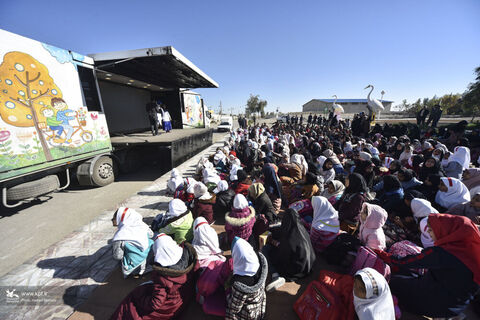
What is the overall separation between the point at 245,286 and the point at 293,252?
0.90m

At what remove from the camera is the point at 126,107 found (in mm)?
11297

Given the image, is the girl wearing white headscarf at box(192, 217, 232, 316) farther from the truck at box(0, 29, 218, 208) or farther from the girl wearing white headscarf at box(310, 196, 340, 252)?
the truck at box(0, 29, 218, 208)

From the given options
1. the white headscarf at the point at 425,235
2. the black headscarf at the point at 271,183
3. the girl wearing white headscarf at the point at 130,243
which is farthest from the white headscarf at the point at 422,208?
the girl wearing white headscarf at the point at 130,243

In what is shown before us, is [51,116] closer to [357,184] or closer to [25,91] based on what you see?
[25,91]

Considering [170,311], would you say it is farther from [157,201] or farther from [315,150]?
[315,150]

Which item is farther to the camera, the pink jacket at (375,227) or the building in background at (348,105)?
the building in background at (348,105)

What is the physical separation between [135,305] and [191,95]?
47.0ft

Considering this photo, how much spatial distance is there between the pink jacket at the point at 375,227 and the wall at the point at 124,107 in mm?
12482

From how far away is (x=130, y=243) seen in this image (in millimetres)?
2605

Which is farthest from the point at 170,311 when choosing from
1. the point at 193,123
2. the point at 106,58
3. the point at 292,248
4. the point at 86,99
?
the point at 193,123

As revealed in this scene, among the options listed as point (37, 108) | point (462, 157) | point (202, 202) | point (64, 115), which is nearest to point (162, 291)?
point (202, 202)

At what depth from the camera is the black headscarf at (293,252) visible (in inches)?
95.7

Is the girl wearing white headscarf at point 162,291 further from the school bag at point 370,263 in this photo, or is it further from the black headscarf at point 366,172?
the black headscarf at point 366,172

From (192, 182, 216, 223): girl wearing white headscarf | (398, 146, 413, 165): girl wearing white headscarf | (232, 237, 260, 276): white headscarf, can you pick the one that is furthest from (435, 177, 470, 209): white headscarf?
(192, 182, 216, 223): girl wearing white headscarf
